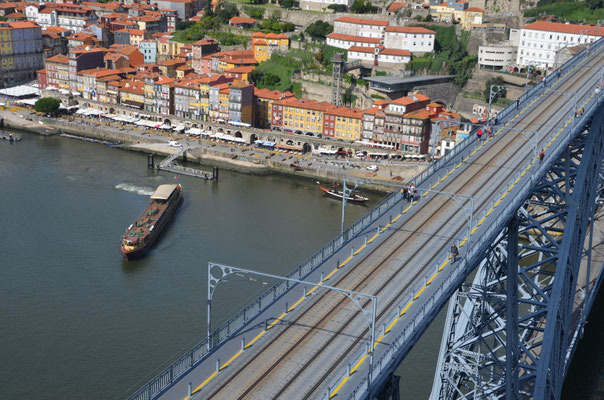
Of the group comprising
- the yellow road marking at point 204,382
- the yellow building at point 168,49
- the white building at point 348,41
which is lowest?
the yellow road marking at point 204,382

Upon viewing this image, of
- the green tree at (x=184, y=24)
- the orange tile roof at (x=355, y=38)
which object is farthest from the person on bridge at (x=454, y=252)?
the green tree at (x=184, y=24)

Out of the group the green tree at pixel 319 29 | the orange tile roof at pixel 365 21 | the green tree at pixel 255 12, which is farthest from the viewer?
the green tree at pixel 255 12

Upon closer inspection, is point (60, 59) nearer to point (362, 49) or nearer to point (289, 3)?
point (289, 3)

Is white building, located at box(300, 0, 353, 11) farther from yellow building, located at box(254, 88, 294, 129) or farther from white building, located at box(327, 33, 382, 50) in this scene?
yellow building, located at box(254, 88, 294, 129)

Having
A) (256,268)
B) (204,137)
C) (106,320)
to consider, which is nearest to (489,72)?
(204,137)

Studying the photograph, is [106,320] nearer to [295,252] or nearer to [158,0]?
[295,252]

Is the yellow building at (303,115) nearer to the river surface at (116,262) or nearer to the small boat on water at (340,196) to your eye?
the river surface at (116,262)

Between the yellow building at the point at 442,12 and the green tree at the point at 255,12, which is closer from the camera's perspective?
the yellow building at the point at 442,12
